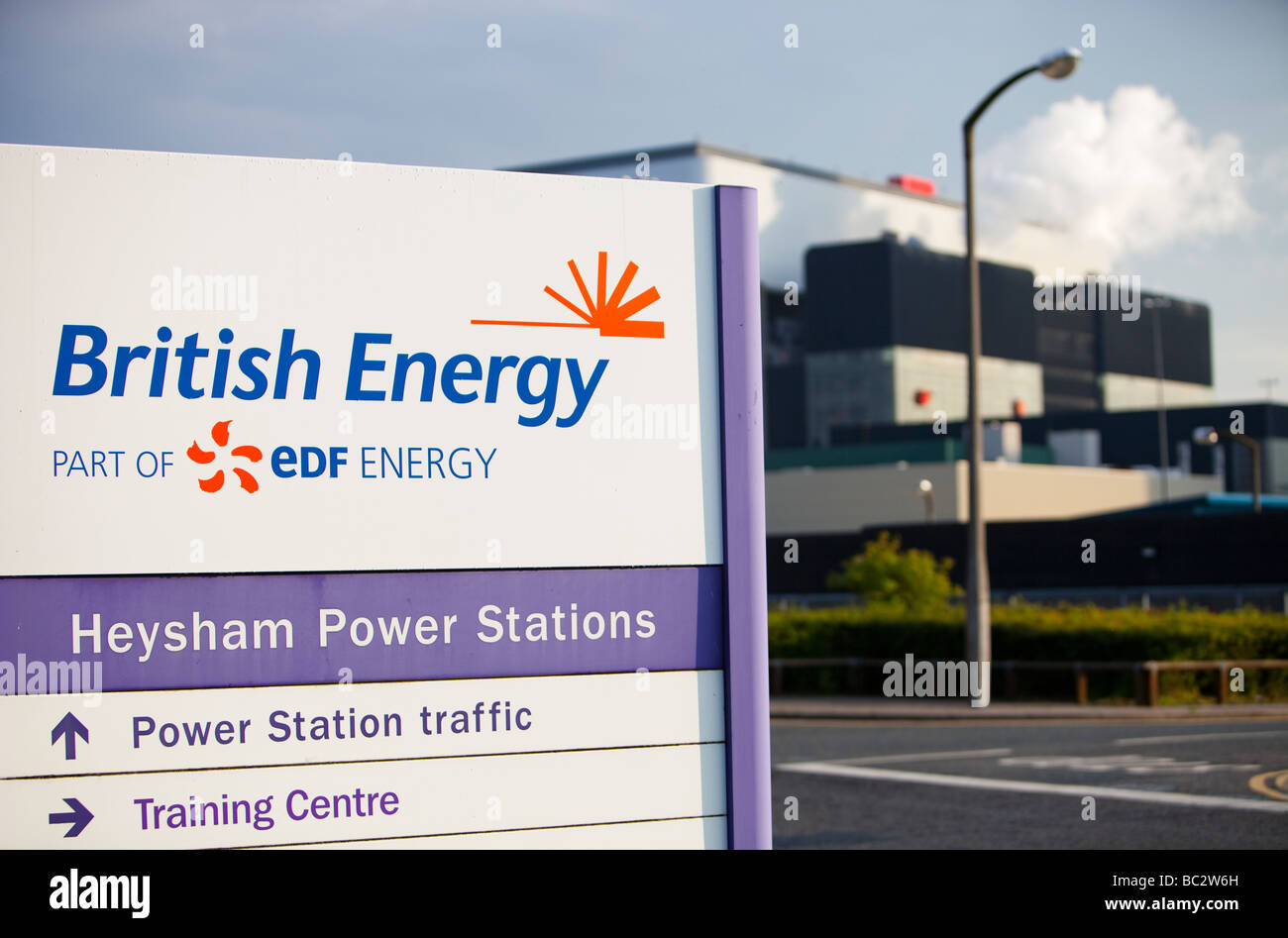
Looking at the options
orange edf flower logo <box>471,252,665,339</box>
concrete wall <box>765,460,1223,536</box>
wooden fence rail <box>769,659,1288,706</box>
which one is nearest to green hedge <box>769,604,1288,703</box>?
wooden fence rail <box>769,659,1288,706</box>

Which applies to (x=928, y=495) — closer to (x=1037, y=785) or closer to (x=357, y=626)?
(x=1037, y=785)

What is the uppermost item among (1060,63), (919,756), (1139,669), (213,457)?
(1060,63)

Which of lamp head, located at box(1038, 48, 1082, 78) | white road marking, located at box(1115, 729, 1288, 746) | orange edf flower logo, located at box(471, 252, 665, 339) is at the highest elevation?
lamp head, located at box(1038, 48, 1082, 78)

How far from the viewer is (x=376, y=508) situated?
157 inches

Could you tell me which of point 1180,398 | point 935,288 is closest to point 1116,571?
point 935,288

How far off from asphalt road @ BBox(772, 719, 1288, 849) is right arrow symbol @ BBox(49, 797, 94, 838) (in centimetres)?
819

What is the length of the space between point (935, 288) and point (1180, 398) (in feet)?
94.6

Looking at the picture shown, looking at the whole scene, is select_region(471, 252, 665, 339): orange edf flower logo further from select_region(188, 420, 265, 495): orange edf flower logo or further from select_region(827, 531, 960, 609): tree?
select_region(827, 531, 960, 609): tree

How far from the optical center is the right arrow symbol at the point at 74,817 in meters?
3.80

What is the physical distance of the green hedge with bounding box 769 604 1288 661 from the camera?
80.7 feet

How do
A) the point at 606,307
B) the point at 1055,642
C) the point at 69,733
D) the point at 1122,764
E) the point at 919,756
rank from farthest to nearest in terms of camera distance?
the point at 1055,642
the point at 919,756
the point at 1122,764
the point at 606,307
the point at 69,733

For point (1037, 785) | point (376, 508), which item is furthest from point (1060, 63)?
point (376, 508)

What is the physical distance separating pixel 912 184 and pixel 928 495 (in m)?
60.2

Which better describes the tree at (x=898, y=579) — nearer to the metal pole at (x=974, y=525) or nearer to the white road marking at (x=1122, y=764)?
the metal pole at (x=974, y=525)
